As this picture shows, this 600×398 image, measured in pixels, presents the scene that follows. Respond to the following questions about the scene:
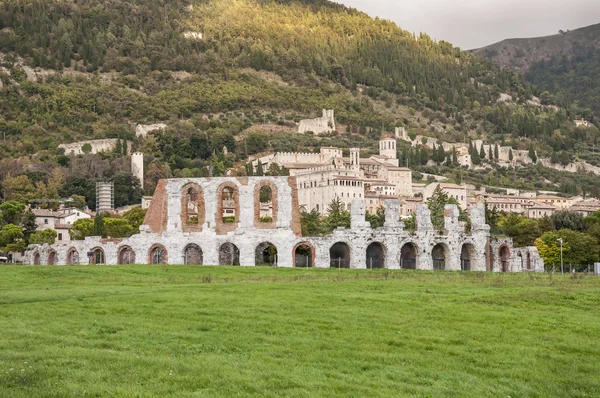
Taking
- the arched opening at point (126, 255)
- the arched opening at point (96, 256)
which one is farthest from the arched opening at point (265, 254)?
the arched opening at point (96, 256)

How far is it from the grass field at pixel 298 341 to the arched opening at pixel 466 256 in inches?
848

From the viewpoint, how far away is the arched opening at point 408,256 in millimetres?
52375

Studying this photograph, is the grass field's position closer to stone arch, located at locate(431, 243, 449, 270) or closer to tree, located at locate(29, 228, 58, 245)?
stone arch, located at locate(431, 243, 449, 270)

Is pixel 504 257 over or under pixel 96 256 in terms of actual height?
under

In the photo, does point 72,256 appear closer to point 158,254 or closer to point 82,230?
point 158,254

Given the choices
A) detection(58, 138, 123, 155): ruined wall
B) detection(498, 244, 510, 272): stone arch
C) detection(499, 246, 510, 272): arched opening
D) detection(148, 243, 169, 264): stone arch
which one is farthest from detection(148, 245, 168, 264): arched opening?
detection(58, 138, 123, 155): ruined wall

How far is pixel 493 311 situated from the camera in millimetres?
23859

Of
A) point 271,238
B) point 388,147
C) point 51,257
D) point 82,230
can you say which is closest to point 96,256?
point 51,257

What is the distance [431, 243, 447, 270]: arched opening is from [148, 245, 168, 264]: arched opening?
53.5 ft

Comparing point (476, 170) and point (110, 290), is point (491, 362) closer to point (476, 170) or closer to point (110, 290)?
point (110, 290)

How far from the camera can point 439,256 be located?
172 feet

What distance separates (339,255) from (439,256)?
6.24m

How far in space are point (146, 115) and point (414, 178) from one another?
2242 inches

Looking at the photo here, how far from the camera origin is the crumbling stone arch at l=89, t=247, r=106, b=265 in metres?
53.0
